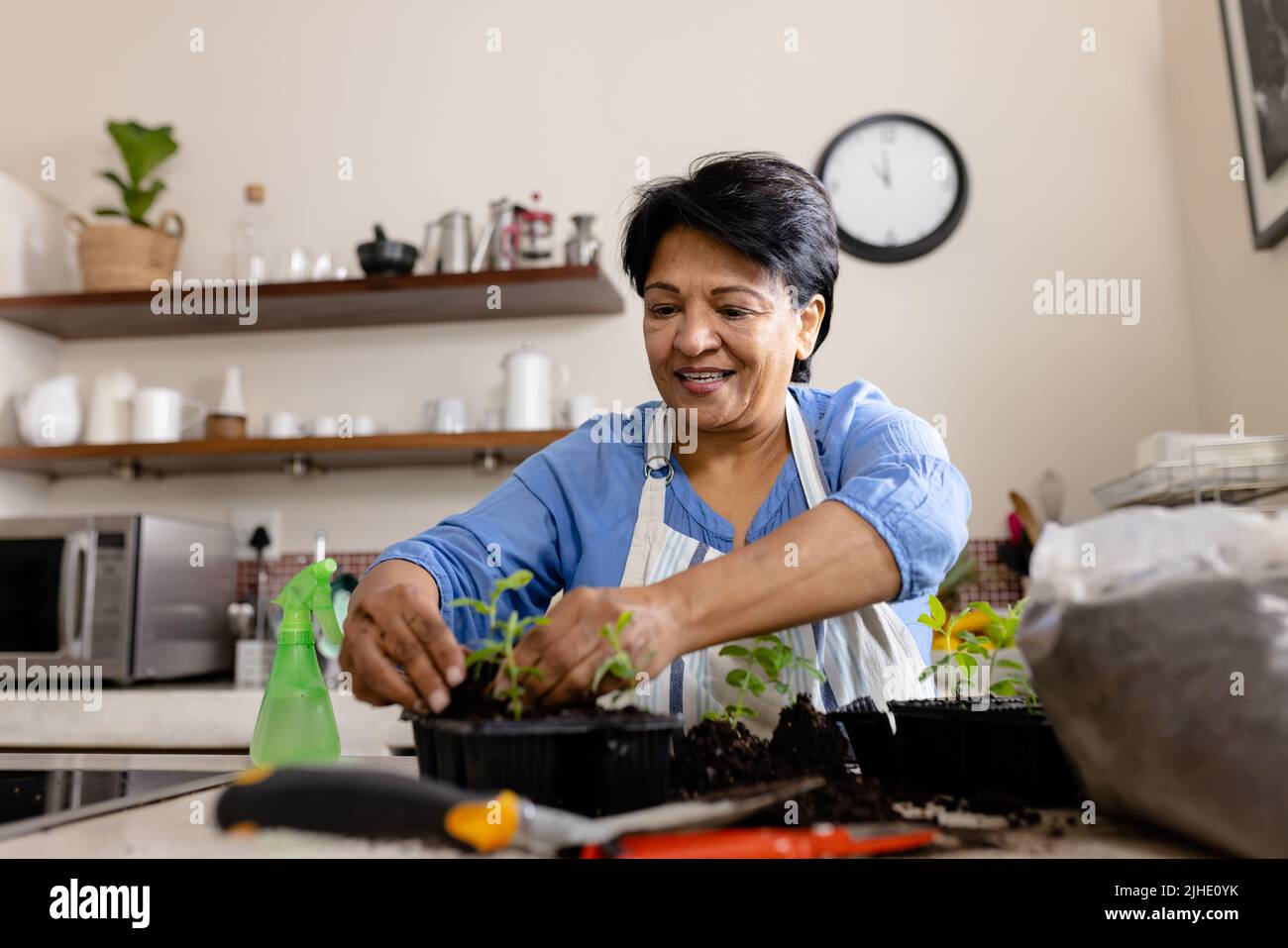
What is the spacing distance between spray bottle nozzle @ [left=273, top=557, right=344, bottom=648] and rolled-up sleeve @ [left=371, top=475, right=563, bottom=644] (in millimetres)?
116

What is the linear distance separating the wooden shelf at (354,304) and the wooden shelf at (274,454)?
397 mm

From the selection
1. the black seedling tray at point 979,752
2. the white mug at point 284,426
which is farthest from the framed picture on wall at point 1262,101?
the white mug at point 284,426

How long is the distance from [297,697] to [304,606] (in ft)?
0.29

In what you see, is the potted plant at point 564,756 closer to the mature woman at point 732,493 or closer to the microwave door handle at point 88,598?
the mature woman at point 732,493

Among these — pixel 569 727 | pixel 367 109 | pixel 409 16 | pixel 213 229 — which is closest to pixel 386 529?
pixel 213 229

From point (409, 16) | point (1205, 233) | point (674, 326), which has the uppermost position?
point (409, 16)

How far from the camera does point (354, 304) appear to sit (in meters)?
2.91

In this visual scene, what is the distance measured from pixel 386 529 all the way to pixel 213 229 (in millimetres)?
1110

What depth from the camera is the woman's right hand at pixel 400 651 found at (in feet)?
2.54

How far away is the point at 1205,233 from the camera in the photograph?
2.64 m

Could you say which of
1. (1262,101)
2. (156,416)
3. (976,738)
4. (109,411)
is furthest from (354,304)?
(976,738)

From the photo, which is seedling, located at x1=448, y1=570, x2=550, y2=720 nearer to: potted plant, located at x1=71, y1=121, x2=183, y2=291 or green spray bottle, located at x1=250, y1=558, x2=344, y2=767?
green spray bottle, located at x1=250, y1=558, x2=344, y2=767

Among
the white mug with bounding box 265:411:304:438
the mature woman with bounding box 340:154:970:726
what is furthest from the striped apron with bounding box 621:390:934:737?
the white mug with bounding box 265:411:304:438

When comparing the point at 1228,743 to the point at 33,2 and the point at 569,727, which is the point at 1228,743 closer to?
the point at 569,727
